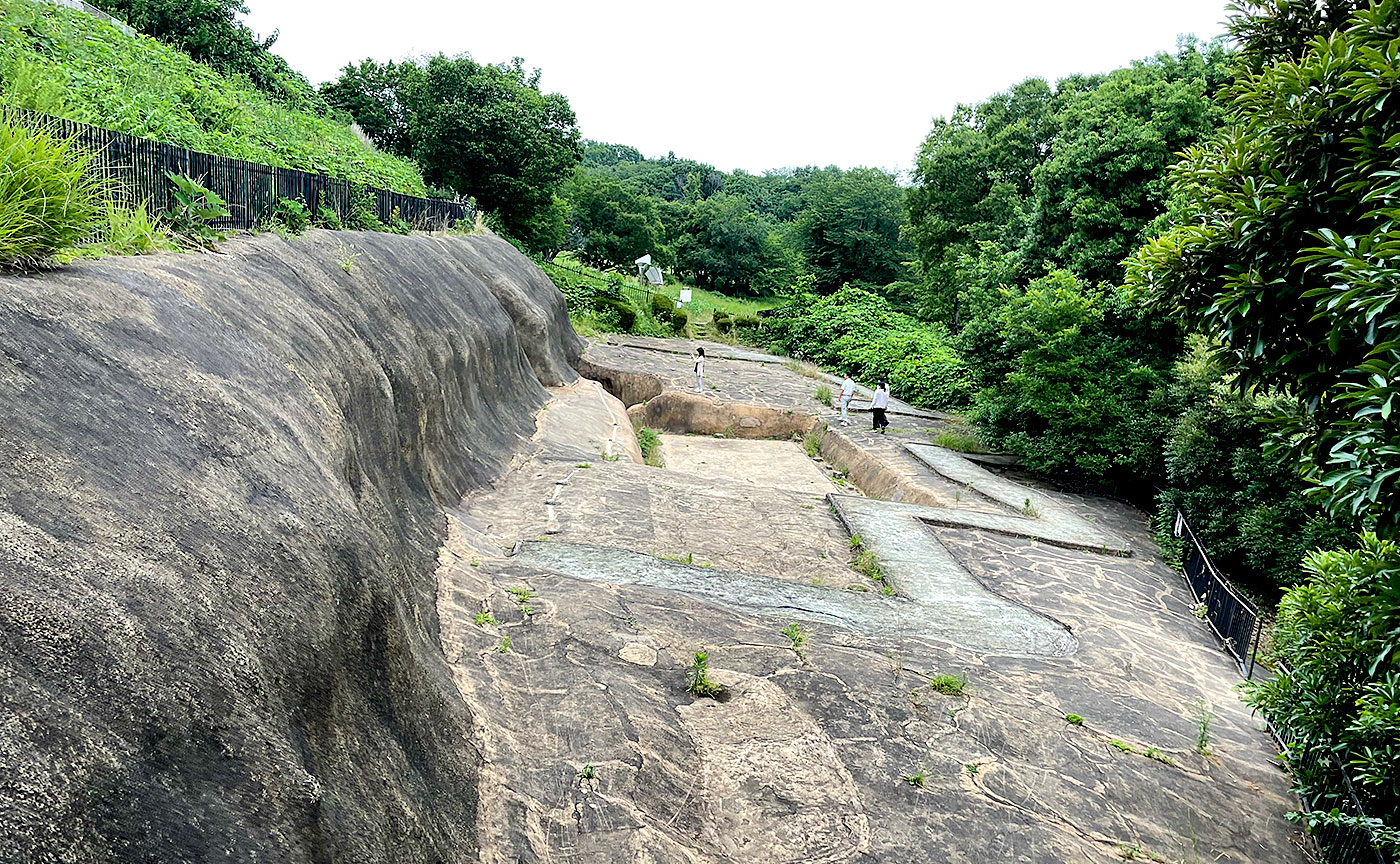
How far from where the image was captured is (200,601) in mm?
2646

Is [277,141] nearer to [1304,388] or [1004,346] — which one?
[1004,346]

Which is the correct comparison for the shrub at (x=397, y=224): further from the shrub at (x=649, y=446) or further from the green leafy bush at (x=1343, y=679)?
the green leafy bush at (x=1343, y=679)

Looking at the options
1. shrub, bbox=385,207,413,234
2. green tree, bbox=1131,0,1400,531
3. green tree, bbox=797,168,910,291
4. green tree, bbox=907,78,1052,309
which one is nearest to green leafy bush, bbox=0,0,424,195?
shrub, bbox=385,207,413,234

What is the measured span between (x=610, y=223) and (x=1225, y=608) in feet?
125

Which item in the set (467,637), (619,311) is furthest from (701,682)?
(619,311)

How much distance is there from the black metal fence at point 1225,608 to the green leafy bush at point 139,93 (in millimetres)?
10529

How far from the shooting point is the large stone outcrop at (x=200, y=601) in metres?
2.08

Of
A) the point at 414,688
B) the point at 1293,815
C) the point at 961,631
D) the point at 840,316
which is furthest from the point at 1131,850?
the point at 840,316

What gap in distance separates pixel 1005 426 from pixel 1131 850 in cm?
1136

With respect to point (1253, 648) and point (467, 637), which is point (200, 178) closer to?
point (467, 637)

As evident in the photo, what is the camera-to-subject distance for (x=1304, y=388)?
14.9ft

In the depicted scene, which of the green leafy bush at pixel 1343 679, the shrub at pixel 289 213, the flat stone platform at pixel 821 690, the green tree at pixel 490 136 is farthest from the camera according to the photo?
the green tree at pixel 490 136

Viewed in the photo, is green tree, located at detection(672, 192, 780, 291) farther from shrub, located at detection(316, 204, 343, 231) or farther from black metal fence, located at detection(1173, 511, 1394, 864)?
black metal fence, located at detection(1173, 511, 1394, 864)

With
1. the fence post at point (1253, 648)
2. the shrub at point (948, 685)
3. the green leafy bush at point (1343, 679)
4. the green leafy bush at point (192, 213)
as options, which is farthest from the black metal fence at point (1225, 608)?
the green leafy bush at point (192, 213)
